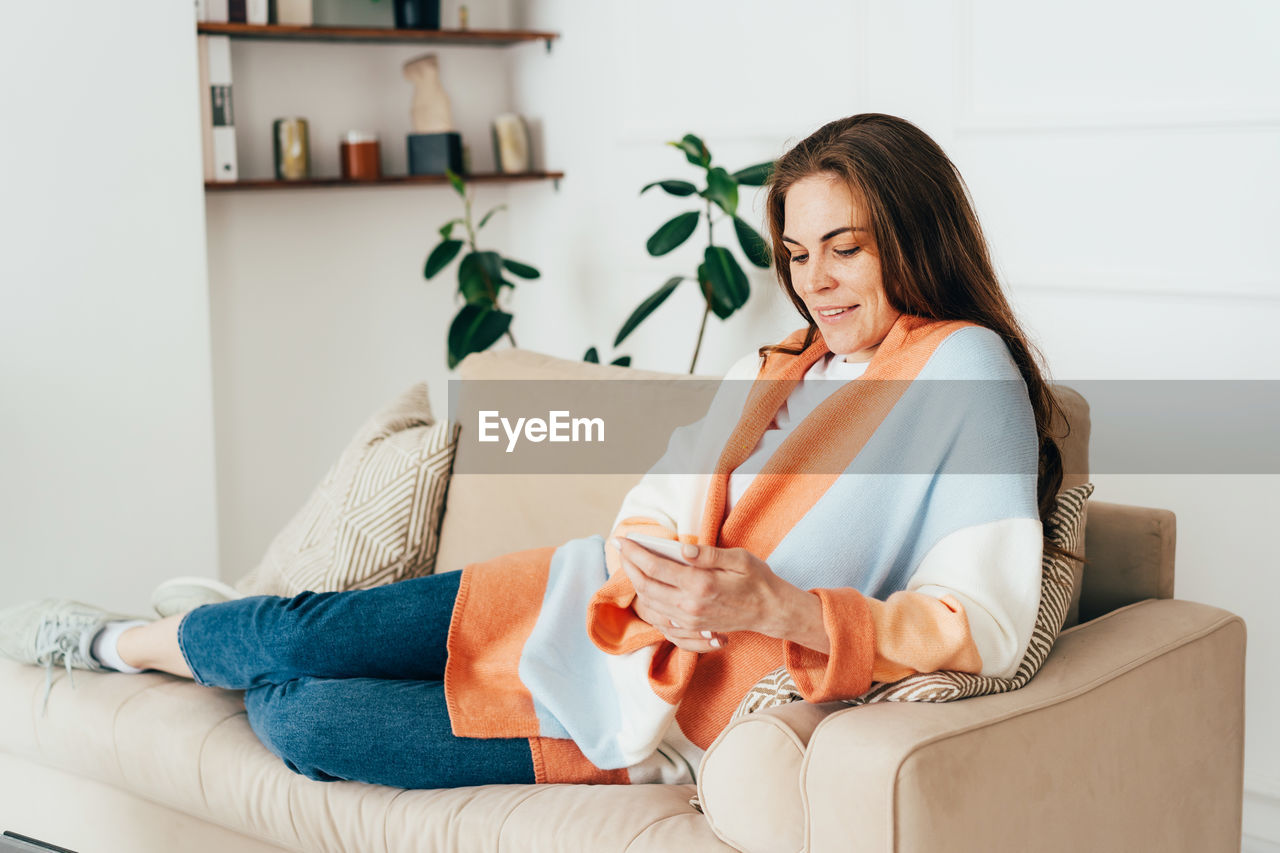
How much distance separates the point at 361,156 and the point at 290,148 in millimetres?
185

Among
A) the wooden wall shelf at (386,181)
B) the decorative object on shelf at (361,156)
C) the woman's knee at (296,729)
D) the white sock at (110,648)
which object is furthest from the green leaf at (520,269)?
the woman's knee at (296,729)

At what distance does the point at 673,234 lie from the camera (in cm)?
273

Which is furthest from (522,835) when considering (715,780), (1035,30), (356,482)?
(1035,30)

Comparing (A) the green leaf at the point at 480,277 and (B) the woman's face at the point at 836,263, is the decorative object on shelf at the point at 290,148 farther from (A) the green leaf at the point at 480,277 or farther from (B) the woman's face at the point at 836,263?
(B) the woman's face at the point at 836,263

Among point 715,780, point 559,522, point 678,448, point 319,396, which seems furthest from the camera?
point 319,396

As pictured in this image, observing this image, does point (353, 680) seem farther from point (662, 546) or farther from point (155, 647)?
point (662, 546)

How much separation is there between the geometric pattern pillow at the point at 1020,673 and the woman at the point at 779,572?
0.02 meters

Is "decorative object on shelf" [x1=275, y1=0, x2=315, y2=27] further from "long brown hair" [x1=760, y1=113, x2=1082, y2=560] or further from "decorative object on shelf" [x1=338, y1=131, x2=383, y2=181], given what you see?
"long brown hair" [x1=760, y1=113, x2=1082, y2=560]

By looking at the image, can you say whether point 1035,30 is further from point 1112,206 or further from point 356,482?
point 356,482

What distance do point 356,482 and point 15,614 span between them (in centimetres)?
55

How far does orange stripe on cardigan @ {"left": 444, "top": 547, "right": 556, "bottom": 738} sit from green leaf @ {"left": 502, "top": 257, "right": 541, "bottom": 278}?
1.60 metres

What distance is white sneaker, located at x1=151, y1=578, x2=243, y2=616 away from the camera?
1.98 meters

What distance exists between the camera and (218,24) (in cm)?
296

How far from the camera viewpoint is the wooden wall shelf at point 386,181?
3074mm
